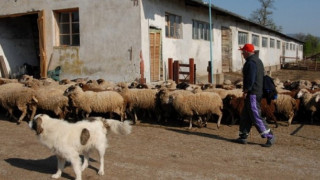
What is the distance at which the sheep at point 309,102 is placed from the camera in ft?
29.6

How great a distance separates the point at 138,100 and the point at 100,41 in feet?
19.5

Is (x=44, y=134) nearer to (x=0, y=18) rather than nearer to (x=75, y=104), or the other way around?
(x=75, y=104)

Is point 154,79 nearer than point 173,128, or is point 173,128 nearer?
point 173,128

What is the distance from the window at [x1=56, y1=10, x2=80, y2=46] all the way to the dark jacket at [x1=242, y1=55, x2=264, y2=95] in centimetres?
1080

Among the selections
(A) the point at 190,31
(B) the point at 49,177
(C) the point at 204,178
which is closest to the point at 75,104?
(B) the point at 49,177

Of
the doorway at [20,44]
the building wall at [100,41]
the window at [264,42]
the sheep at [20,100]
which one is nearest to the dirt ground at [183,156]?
the sheep at [20,100]

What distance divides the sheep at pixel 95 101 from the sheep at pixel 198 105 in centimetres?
162

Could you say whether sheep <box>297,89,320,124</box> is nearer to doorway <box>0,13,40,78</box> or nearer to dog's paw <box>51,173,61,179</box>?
dog's paw <box>51,173,61,179</box>

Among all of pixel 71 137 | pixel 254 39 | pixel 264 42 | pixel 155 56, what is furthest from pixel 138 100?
pixel 264 42

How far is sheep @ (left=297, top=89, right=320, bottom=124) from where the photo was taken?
903 centimetres

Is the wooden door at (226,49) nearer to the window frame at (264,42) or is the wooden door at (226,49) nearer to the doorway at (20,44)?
the window frame at (264,42)

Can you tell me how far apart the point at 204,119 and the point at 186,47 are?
964cm

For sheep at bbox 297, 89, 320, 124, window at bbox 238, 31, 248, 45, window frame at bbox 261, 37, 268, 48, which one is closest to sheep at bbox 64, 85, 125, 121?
sheep at bbox 297, 89, 320, 124

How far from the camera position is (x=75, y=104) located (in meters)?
9.14
